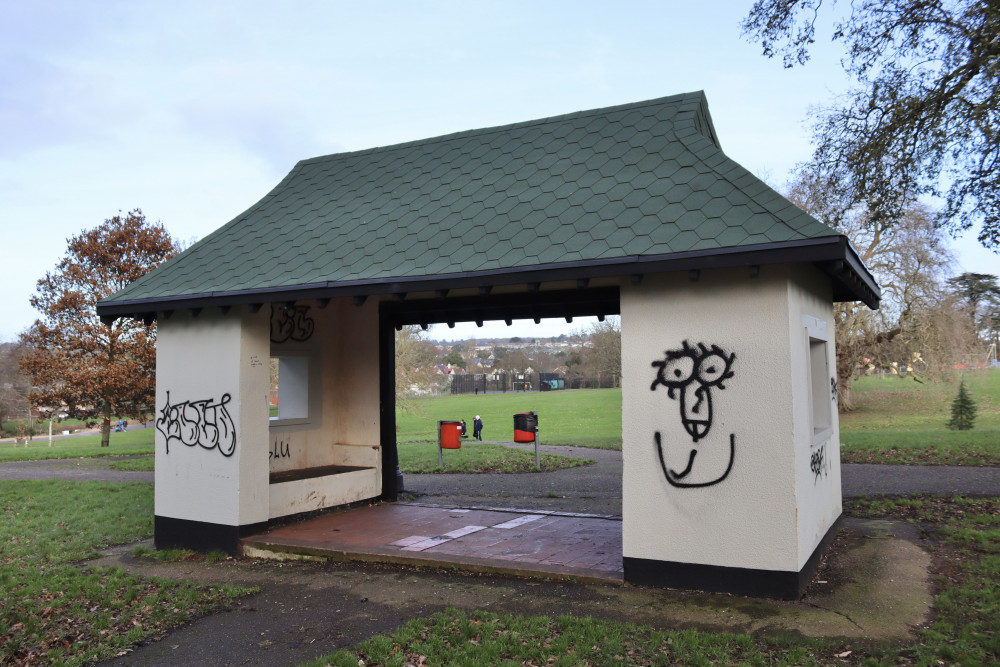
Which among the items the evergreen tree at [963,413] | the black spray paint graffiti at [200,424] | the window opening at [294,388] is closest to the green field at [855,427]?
the evergreen tree at [963,413]

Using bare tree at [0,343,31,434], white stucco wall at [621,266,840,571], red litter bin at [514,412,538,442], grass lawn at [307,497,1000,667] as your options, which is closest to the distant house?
white stucco wall at [621,266,840,571]

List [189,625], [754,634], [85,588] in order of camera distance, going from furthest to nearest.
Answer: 1. [85,588]
2. [189,625]
3. [754,634]

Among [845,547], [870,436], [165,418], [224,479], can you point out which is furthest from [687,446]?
[870,436]

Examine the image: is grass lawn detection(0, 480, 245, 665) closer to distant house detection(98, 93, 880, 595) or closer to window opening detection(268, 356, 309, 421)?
distant house detection(98, 93, 880, 595)

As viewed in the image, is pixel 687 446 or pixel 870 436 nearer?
pixel 687 446

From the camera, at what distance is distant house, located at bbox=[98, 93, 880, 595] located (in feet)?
19.1

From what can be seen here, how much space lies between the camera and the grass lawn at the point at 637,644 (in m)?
4.53

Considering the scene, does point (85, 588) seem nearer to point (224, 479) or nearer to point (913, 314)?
point (224, 479)

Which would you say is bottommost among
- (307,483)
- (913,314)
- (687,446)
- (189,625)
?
(189,625)

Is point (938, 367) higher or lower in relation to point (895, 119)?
lower

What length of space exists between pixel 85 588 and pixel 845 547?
742cm

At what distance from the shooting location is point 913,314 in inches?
1033

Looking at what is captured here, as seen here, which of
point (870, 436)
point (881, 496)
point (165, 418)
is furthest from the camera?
point (870, 436)

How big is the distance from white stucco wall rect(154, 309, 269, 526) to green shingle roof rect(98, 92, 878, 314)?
53 cm
